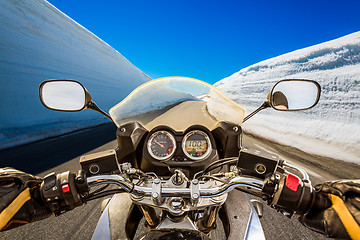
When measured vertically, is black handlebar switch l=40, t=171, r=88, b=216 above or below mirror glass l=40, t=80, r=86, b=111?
below

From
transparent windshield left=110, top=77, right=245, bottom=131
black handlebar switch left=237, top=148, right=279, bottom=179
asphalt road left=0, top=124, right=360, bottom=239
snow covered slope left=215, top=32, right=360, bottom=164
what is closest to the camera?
black handlebar switch left=237, top=148, right=279, bottom=179

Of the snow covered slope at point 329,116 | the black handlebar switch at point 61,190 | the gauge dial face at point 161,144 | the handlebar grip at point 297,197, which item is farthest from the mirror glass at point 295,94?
the snow covered slope at point 329,116

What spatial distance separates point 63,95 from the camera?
4.13ft

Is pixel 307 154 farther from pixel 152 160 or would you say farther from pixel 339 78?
pixel 339 78

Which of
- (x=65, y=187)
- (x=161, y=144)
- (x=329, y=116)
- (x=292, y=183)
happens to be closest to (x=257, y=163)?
(x=292, y=183)

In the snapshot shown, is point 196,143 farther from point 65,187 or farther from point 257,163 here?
point 65,187

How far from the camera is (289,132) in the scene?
6980 millimetres

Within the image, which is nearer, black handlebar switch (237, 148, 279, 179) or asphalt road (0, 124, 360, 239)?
black handlebar switch (237, 148, 279, 179)

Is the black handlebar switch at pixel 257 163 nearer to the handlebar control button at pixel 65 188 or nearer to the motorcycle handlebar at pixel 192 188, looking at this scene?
the motorcycle handlebar at pixel 192 188

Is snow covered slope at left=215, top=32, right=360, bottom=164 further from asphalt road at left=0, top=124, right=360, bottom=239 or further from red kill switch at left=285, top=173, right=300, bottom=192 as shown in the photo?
red kill switch at left=285, top=173, right=300, bottom=192

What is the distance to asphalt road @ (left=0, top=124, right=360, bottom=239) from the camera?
6.33 ft

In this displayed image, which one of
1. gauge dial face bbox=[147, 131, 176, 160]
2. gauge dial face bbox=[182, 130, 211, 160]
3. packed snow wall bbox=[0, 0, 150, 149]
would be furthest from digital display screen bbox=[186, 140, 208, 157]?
packed snow wall bbox=[0, 0, 150, 149]

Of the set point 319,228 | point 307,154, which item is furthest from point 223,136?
point 307,154

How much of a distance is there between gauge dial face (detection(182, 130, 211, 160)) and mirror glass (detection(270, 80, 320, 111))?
1.91ft
